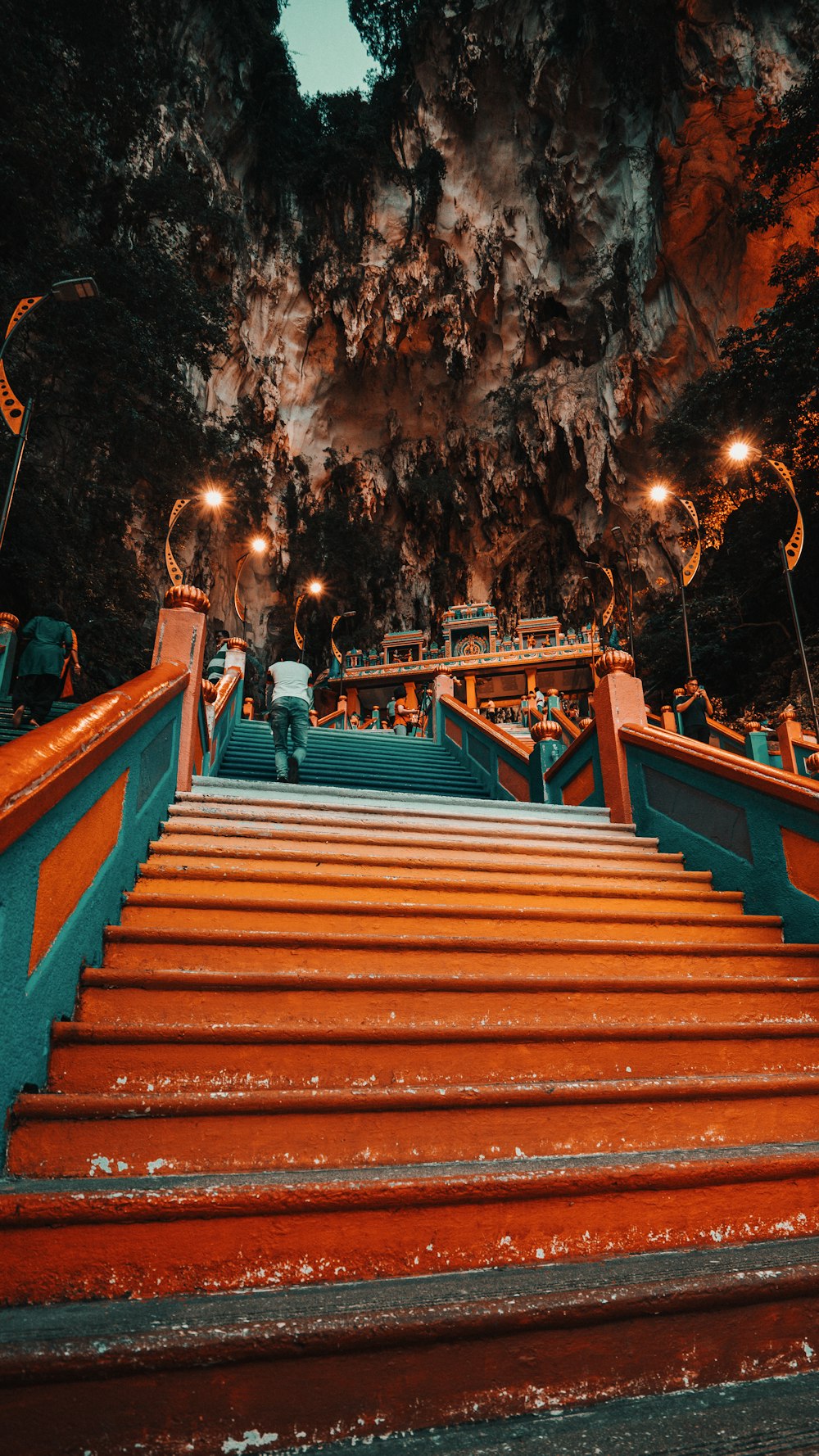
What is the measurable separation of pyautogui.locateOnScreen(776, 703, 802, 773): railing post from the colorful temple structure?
12786mm

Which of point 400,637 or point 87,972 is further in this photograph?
point 400,637

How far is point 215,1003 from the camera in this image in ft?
6.90

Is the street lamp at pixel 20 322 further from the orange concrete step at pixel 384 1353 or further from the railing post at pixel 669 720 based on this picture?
the railing post at pixel 669 720

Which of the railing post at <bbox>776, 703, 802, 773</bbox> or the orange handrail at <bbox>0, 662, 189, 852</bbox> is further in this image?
the railing post at <bbox>776, 703, 802, 773</bbox>

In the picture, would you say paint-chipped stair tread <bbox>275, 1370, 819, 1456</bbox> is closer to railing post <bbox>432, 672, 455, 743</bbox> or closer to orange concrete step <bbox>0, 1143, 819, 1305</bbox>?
orange concrete step <bbox>0, 1143, 819, 1305</bbox>

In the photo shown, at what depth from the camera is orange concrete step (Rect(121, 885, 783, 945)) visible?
252cm

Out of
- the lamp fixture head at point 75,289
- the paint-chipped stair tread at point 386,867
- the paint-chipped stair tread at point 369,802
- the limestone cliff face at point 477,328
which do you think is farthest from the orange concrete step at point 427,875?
the limestone cliff face at point 477,328

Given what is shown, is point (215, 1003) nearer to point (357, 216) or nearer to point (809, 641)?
point (809, 641)

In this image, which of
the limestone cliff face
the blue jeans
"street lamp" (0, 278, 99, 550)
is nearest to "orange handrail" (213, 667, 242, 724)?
the blue jeans

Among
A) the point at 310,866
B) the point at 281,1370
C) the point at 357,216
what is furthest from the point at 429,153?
the point at 281,1370

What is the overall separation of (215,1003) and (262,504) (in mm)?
23670

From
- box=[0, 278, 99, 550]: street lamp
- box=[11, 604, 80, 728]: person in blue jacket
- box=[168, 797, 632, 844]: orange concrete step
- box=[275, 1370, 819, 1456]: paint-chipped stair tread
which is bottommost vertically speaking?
box=[275, 1370, 819, 1456]: paint-chipped stair tread

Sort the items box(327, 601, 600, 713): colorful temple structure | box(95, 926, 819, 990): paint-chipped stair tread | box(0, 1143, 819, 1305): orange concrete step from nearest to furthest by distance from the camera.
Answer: box(0, 1143, 819, 1305): orange concrete step → box(95, 926, 819, 990): paint-chipped stair tread → box(327, 601, 600, 713): colorful temple structure

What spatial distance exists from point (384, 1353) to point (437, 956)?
53.5 inches
